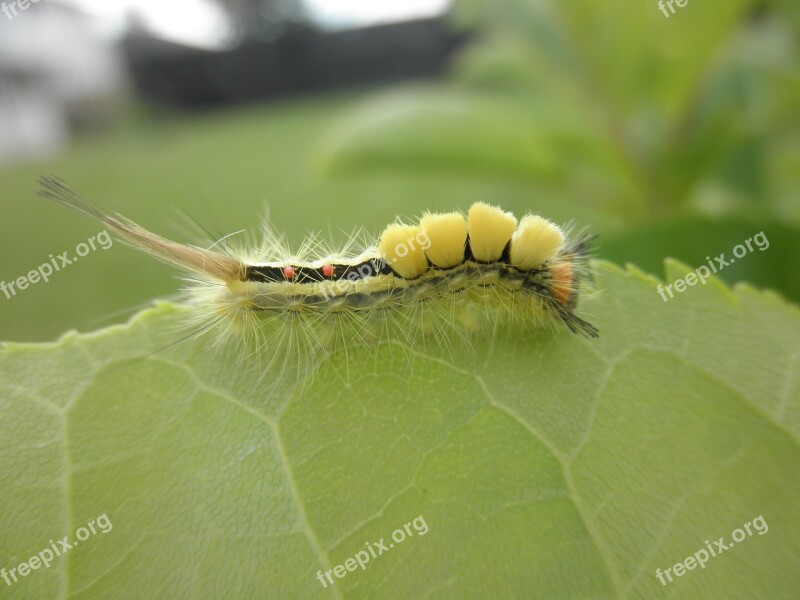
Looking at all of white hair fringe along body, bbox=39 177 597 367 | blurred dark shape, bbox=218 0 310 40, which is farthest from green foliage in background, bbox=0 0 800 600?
blurred dark shape, bbox=218 0 310 40

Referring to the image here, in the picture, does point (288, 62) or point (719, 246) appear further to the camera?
point (288, 62)

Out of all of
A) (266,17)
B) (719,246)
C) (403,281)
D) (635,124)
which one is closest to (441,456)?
(403,281)

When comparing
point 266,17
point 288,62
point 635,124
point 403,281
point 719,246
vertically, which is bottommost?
point 719,246

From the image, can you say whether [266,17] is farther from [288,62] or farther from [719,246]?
[719,246]

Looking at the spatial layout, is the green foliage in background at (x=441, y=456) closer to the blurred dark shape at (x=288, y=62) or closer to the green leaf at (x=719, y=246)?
the green leaf at (x=719, y=246)

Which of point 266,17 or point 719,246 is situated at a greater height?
point 266,17

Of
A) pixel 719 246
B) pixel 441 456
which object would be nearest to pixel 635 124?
pixel 719 246

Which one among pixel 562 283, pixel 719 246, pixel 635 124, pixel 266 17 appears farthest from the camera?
pixel 266 17

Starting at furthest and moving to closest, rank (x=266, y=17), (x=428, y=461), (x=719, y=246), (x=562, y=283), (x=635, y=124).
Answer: (x=266, y=17) < (x=635, y=124) < (x=719, y=246) < (x=562, y=283) < (x=428, y=461)
